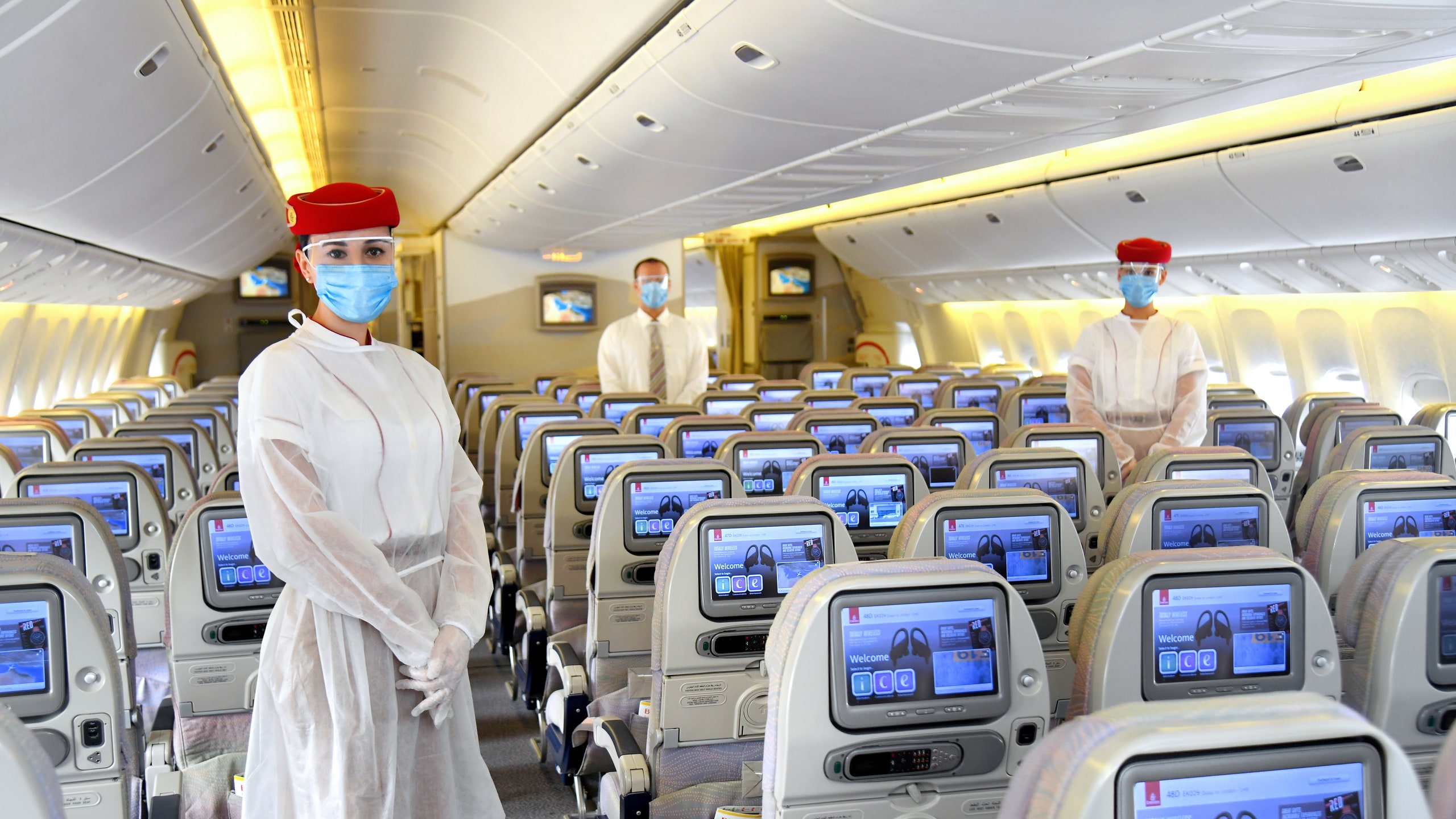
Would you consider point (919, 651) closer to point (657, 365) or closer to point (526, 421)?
point (526, 421)

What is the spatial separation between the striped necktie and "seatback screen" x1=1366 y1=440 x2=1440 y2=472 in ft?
18.5

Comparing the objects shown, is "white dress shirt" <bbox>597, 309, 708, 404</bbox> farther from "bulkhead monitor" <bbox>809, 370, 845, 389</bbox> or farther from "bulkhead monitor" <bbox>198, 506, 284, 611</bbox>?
"bulkhead monitor" <bbox>198, 506, 284, 611</bbox>

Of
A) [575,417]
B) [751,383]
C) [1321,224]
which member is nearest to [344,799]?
[575,417]

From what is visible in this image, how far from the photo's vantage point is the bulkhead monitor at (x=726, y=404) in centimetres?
918

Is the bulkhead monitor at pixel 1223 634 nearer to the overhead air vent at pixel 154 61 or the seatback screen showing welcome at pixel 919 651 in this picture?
the seatback screen showing welcome at pixel 919 651

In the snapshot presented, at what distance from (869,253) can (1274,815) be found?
58.6 feet

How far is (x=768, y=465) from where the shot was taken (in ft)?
18.3

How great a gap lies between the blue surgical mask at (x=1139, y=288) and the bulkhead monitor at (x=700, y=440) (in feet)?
8.98

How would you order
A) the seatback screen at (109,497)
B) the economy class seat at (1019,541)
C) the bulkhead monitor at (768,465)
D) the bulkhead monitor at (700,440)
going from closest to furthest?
1. the economy class seat at (1019,541)
2. the seatback screen at (109,497)
3. the bulkhead monitor at (768,465)
4. the bulkhead monitor at (700,440)

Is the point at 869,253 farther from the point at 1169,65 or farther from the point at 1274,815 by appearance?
the point at 1274,815

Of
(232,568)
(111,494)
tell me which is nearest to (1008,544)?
(232,568)

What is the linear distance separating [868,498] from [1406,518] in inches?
77.7

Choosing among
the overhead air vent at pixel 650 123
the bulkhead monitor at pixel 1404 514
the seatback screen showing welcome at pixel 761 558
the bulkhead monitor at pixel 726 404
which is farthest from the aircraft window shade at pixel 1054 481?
the bulkhead monitor at pixel 726 404

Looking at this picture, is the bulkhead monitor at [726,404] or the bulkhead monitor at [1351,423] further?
the bulkhead monitor at [726,404]
